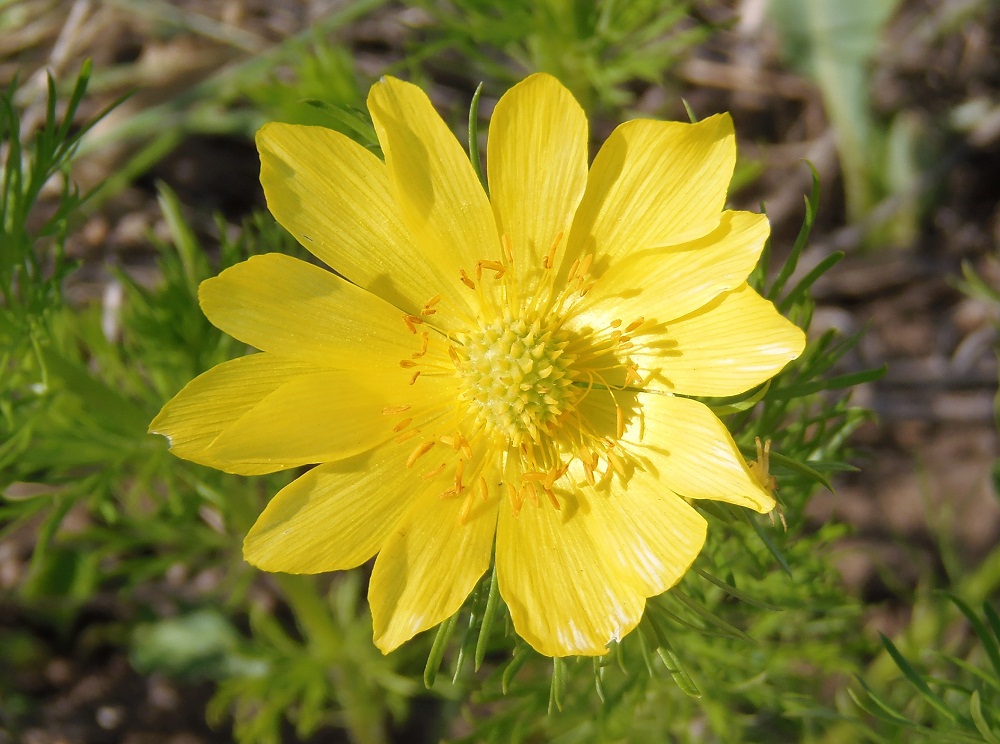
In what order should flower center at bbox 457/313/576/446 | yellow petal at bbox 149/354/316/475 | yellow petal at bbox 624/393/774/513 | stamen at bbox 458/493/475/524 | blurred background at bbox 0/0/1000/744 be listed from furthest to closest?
1. blurred background at bbox 0/0/1000/744
2. flower center at bbox 457/313/576/446
3. stamen at bbox 458/493/475/524
4. yellow petal at bbox 149/354/316/475
5. yellow petal at bbox 624/393/774/513

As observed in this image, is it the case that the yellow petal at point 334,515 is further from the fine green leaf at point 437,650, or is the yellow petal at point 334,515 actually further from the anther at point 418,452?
the fine green leaf at point 437,650

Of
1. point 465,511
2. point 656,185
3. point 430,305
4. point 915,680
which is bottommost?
point 915,680

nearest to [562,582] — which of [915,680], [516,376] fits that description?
[516,376]

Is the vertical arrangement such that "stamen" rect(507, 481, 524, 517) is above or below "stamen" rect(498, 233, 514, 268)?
below

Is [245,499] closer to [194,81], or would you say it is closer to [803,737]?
[803,737]

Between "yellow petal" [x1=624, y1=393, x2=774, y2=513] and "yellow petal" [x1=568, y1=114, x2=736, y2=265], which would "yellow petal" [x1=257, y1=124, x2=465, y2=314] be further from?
"yellow petal" [x1=624, y1=393, x2=774, y2=513]

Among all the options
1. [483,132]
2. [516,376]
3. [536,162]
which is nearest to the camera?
[536,162]

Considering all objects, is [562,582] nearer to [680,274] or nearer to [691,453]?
[691,453]

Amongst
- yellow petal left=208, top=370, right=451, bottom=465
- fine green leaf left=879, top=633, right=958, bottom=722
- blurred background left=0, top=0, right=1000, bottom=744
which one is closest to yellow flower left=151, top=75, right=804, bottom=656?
yellow petal left=208, top=370, right=451, bottom=465

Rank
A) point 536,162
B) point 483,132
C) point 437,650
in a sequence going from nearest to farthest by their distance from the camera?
point 437,650
point 536,162
point 483,132
